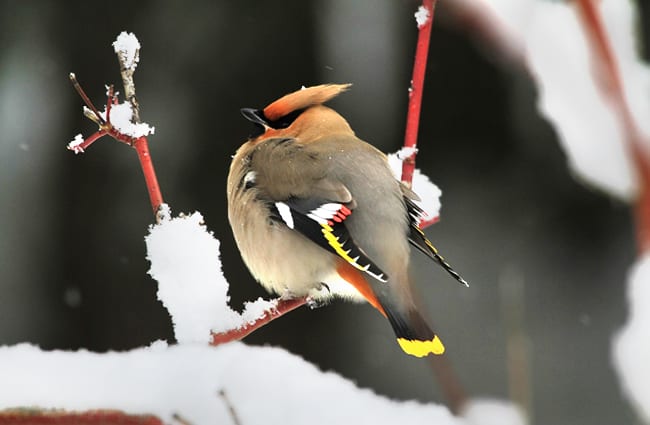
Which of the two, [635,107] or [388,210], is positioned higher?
[388,210]

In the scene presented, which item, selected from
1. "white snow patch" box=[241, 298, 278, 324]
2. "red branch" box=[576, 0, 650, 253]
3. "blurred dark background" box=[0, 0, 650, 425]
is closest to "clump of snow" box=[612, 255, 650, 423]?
"red branch" box=[576, 0, 650, 253]

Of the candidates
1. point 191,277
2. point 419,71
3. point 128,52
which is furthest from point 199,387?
point 419,71

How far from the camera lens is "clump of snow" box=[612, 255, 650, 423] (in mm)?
1071

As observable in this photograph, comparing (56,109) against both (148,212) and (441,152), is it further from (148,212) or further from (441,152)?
(441,152)

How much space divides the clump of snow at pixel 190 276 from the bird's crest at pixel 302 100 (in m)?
0.88

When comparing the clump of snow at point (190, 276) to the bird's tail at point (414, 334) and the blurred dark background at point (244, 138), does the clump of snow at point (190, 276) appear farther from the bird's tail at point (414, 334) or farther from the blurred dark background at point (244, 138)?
the blurred dark background at point (244, 138)

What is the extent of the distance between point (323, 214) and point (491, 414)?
0.90m

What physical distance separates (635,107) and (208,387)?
2.33 feet

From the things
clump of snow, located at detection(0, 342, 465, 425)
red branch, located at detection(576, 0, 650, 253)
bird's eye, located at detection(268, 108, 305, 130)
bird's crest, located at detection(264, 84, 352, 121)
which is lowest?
clump of snow, located at detection(0, 342, 465, 425)

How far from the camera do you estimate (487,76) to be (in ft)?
14.5

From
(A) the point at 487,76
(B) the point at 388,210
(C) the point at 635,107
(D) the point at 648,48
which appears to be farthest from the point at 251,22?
(C) the point at 635,107

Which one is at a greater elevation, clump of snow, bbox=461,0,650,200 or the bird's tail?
clump of snow, bbox=461,0,650,200

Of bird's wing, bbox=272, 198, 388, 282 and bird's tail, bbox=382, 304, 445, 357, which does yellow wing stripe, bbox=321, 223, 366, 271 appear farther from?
bird's tail, bbox=382, 304, 445, 357

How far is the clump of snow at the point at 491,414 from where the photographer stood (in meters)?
0.97
